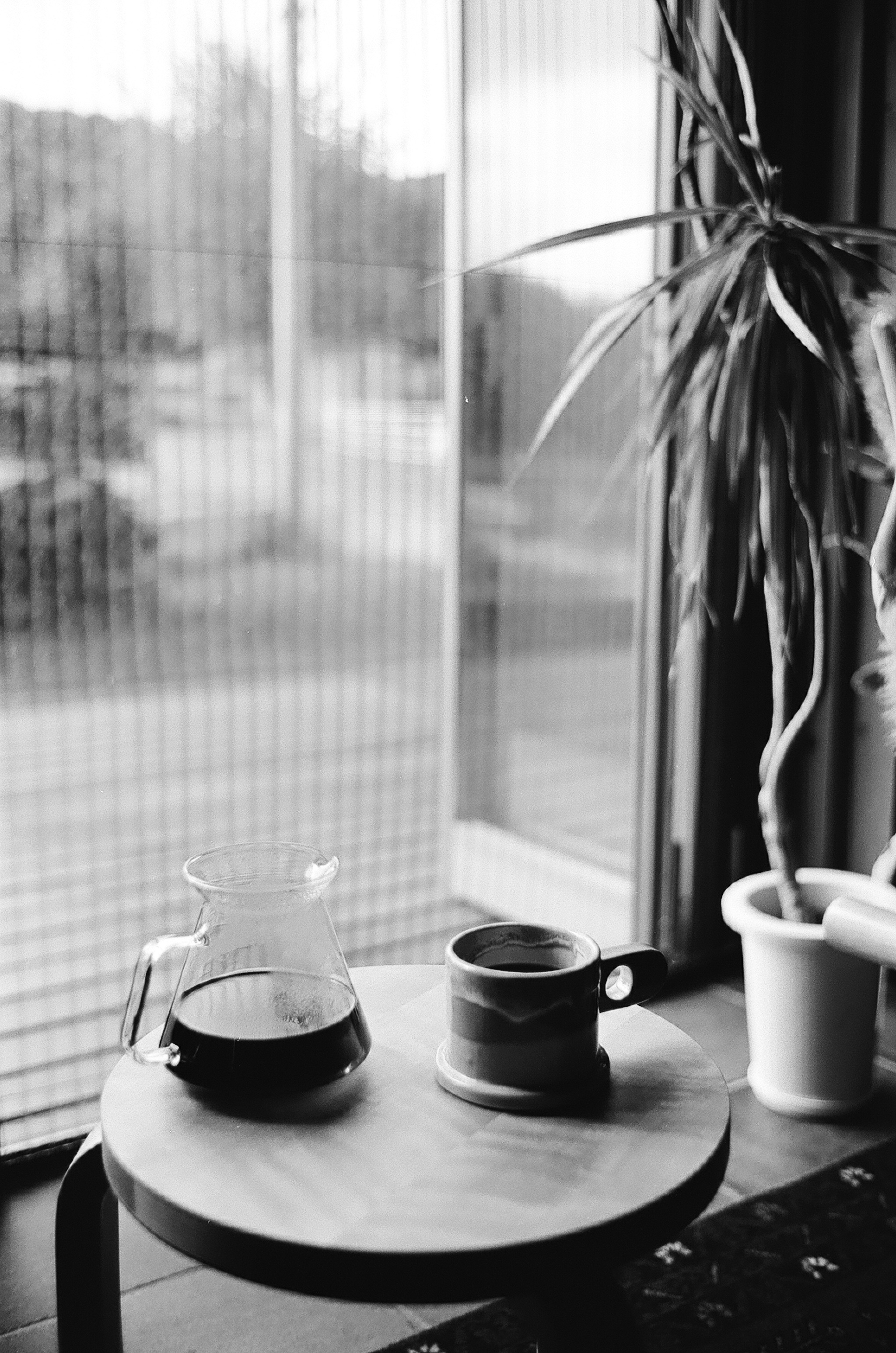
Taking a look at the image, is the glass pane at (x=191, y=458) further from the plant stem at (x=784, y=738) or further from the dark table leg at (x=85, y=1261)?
the dark table leg at (x=85, y=1261)

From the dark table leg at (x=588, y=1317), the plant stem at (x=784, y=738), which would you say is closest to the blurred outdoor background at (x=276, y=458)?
the plant stem at (x=784, y=738)

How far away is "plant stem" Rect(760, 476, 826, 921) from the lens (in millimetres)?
2111

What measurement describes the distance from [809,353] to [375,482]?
0.72 m

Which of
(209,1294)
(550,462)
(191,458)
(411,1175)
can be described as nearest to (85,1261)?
(411,1175)

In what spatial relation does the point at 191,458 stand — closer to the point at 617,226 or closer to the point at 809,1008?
the point at 617,226

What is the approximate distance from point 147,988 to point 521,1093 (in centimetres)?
33

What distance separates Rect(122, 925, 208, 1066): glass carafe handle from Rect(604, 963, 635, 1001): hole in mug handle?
362 mm

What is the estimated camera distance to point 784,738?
2191 millimetres

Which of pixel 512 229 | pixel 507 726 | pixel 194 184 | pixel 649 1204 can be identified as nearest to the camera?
pixel 649 1204

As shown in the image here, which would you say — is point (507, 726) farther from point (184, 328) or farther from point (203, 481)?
point (184, 328)

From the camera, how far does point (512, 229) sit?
2355 millimetres

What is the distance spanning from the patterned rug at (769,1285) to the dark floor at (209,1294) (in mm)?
56

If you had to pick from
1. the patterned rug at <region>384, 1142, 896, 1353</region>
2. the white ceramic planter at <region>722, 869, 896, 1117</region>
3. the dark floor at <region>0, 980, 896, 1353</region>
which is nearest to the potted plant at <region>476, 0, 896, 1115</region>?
the white ceramic planter at <region>722, 869, 896, 1117</region>

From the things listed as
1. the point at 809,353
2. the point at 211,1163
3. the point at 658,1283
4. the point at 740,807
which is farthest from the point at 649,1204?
the point at 740,807
